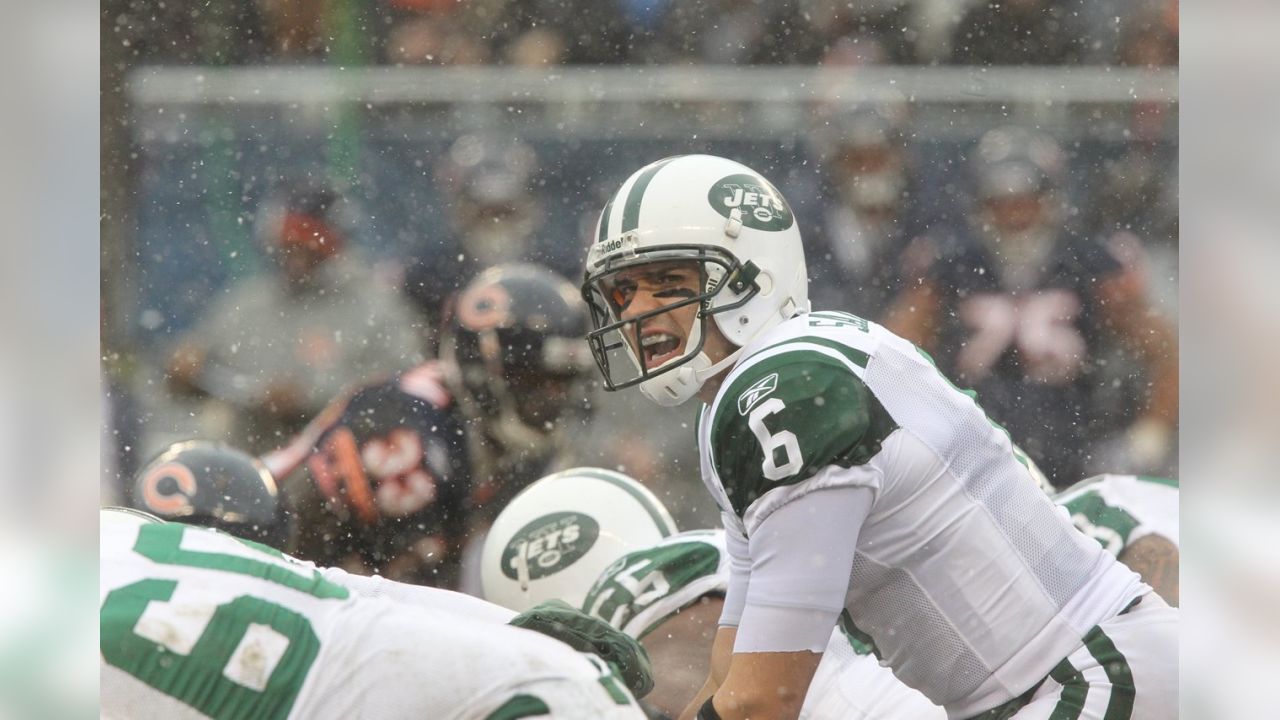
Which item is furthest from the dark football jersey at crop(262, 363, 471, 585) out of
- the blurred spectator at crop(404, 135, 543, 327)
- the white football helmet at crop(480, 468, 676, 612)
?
the blurred spectator at crop(404, 135, 543, 327)

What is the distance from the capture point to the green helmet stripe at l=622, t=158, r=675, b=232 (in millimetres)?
1695

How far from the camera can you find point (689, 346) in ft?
5.47

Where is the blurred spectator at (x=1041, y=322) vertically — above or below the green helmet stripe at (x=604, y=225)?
below

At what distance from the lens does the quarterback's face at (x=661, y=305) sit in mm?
1690

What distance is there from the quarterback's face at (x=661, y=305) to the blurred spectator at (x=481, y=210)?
2282 mm

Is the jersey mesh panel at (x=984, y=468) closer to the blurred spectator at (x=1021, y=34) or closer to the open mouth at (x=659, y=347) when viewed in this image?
the open mouth at (x=659, y=347)

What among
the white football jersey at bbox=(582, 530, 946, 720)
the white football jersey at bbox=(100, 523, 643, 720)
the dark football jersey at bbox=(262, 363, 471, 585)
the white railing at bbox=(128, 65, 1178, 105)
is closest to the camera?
the white football jersey at bbox=(100, 523, 643, 720)

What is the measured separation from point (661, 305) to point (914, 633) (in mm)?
502

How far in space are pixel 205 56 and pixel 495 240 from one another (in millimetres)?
1083

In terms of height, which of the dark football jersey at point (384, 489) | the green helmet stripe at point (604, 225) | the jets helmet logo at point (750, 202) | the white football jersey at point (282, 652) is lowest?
the dark football jersey at point (384, 489)

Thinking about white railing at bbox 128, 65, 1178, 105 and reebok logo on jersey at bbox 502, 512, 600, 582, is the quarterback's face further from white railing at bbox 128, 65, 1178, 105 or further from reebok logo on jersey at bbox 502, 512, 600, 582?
white railing at bbox 128, 65, 1178, 105

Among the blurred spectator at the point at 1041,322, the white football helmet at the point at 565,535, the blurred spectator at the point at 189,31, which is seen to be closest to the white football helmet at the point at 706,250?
the white football helmet at the point at 565,535
